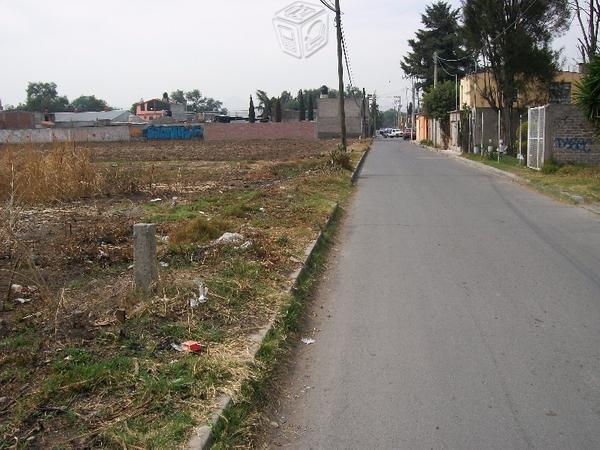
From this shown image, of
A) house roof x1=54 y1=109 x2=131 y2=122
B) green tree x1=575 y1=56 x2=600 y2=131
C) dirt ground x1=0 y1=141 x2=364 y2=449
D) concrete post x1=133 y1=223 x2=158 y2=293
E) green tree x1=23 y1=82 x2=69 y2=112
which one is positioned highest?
green tree x1=23 y1=82 x2=69 y2=112

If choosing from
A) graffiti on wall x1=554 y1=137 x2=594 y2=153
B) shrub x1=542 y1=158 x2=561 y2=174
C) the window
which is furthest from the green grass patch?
the window

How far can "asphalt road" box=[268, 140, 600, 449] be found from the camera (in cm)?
396

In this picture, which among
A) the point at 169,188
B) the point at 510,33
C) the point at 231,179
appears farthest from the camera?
the point at 510,33

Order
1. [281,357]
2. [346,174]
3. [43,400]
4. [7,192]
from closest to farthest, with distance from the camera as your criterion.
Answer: [43,400] → [281,357] → [7,192] → [346,174]

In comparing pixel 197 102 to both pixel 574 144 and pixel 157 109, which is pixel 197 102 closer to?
pixel 157 109

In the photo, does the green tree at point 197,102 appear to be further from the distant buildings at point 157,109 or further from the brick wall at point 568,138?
the brick wall at point 568,138

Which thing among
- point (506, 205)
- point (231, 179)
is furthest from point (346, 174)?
point (506, 205)

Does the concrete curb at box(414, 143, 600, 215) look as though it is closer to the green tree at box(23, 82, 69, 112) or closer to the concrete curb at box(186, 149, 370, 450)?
the concrete curb at box(186, 149, 370, 450)

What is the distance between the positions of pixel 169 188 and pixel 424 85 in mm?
66087

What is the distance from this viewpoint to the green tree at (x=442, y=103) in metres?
49.4

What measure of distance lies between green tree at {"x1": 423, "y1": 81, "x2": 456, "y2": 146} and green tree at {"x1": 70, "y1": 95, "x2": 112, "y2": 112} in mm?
134774

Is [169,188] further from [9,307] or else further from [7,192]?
[9,307]

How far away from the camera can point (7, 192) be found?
43.0 ft

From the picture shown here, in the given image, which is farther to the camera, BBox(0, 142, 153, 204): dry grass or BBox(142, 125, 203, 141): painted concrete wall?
BBox(142, 125, 203, 141): painted concrete wall
